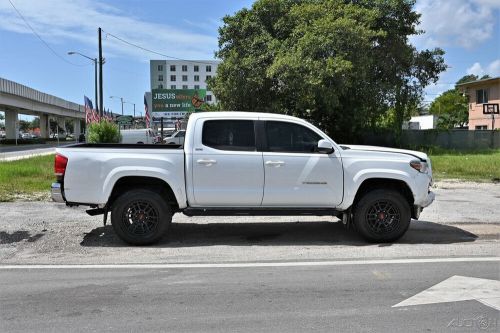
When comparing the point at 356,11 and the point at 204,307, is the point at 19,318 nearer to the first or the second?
the point at 204,307

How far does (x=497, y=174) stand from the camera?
57.5 ft

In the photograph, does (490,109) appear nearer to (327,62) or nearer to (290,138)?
(327,62)

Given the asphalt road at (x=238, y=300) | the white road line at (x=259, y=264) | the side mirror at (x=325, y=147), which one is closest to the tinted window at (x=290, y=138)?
the side mirror at (x=325, y=147)

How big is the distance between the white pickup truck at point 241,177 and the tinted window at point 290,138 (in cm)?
1

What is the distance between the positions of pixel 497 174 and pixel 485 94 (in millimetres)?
29795

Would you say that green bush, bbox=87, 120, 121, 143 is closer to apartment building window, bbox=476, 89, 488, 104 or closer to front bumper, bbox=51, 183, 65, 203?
front bumper, bbox=51, 183, 65, 203

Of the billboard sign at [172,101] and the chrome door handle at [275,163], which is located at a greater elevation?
the billboard sign at [172,101]

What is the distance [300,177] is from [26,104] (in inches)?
2272

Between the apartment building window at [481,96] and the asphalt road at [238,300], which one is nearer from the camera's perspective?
the asphalt road at [238,300]

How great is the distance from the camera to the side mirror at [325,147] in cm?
741

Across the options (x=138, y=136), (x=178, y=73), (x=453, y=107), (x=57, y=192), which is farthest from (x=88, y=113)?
(x=178, y=73)

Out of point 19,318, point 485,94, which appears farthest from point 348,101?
point 19,318

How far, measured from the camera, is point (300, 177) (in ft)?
24.6

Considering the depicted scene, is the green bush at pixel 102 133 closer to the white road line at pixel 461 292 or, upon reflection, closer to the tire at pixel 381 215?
the tire at pixel 381 215
